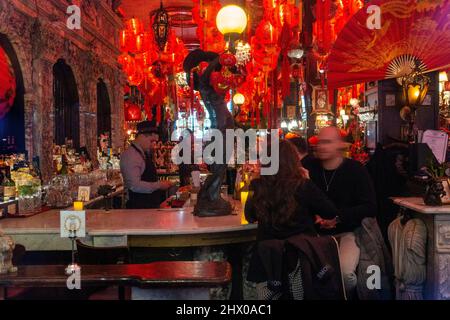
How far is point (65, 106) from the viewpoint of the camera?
9672 mm

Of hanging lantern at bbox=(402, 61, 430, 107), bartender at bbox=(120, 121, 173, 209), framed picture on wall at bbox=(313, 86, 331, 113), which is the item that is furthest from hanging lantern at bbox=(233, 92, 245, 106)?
bartender at bbox=(120, 121, 173, 209)

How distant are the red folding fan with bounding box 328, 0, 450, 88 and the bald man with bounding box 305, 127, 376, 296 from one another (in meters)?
2.46

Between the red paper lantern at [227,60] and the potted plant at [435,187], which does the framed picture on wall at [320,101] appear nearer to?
the potted plant at [435,187]

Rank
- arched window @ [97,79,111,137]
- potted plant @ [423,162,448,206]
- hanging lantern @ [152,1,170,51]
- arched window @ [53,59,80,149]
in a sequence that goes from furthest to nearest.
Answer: arched window @ [97,79,111,137], arched window @ [53,59,80,149], hanging lantern @ [152,1,170,51], potted plant @ [423,162,448,206]

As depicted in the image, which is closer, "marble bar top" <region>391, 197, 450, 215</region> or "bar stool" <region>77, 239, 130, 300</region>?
"bar stool" <region>77, 239, 130, 300</region>

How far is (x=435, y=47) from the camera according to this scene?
598cm

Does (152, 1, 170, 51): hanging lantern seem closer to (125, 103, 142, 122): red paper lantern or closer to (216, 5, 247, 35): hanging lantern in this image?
(216, 5, 247, 35): hanging lantern

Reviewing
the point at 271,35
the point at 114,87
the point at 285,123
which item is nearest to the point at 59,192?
the point at 271,35

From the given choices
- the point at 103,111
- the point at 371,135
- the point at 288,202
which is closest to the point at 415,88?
the point at 371,135

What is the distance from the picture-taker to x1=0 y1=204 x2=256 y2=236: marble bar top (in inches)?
157

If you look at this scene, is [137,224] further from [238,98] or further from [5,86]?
[238,98]

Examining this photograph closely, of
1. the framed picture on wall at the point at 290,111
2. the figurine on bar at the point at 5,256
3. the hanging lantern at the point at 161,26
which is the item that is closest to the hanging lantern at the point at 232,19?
the figurine on bar at the point at 5,256
